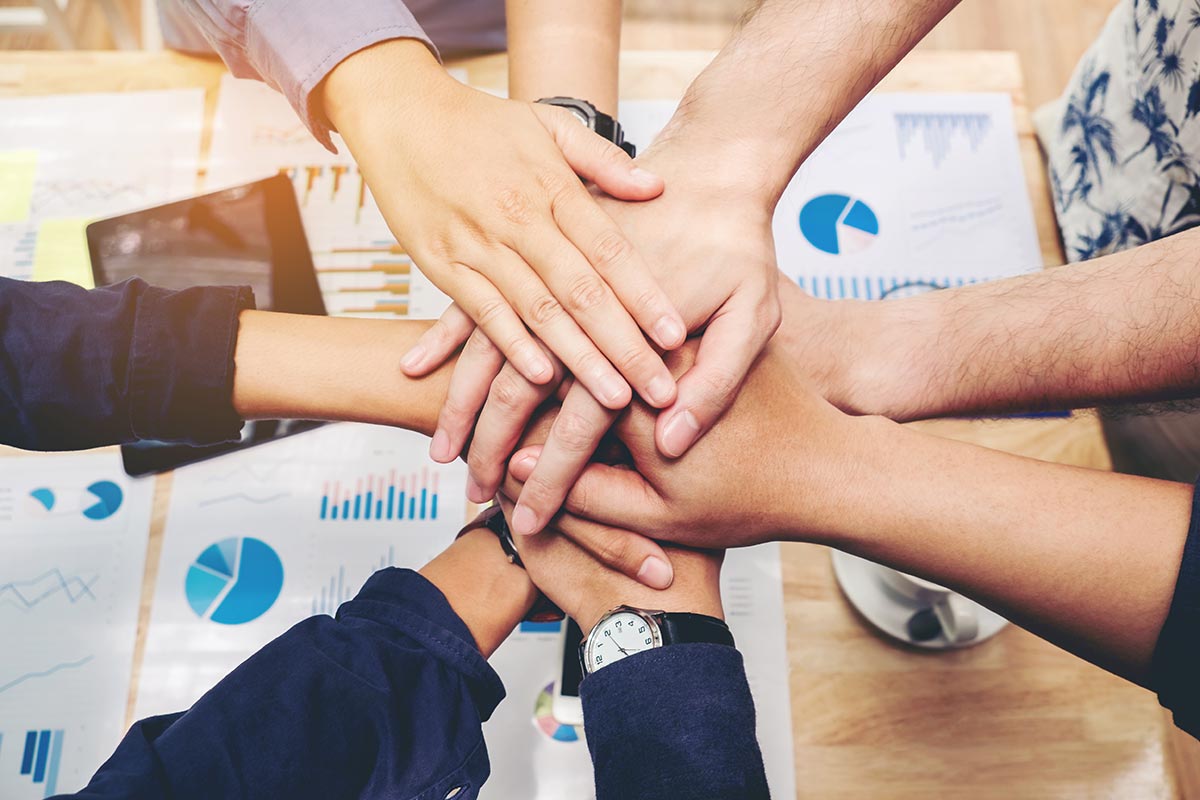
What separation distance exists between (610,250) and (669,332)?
94 mm

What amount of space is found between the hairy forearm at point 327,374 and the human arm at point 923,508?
0.13 metres

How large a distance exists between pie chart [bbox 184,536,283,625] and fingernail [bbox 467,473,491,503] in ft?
0.78

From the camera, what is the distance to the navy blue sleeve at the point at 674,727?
2.01 ft

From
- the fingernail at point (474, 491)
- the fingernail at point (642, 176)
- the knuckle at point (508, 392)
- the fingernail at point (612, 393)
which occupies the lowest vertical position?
the fingernail at point (474, 491)

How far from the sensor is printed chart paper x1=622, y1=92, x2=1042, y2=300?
3.27ft

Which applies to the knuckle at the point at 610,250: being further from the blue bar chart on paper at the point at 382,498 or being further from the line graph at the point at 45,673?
the line graph at the point at 45,673

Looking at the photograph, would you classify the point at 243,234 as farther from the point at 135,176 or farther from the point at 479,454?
the point at 479,454

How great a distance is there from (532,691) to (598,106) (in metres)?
0.63

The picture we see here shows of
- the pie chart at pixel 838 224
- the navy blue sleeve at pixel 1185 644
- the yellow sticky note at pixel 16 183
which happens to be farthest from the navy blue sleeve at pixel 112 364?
the navy blue sleeve at pixel 1185 644

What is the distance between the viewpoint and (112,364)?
0.69 metres

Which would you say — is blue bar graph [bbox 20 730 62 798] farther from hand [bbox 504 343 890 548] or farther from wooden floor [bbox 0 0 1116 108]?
wooden floor [bbox 0 0 1116 108]

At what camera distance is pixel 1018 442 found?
0.93 m

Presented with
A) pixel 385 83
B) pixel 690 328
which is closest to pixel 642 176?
pixel 690 328

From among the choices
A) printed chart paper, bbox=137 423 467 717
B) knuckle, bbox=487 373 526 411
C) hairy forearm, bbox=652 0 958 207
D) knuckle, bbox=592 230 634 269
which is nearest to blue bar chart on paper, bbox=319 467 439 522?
printed chart paper, bbox=137 423 467 717
